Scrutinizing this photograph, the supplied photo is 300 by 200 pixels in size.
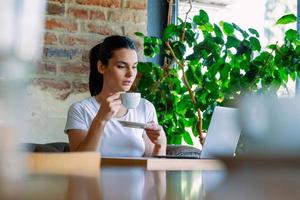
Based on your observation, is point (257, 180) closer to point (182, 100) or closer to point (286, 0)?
point (182, 100)

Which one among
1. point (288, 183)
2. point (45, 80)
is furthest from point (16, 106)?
point (45, 80)

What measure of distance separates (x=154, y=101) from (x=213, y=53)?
1.68 ft

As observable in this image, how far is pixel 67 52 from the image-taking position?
398 centimetres

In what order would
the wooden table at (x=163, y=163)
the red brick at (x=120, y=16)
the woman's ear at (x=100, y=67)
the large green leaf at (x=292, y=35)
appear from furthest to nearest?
the red brick at (x=120, y=16)
the large green leaf at (x=292, y=35)
the woman's ear at (x=100, y=67)
the wooden table at (x=163, y=163)

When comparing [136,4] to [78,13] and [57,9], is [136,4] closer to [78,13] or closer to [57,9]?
[78,13]

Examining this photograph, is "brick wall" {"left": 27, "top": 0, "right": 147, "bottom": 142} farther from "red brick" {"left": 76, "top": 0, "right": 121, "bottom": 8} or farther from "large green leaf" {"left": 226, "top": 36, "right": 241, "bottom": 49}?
"large green leaf" {"left": 226, "top": 36, "right": 241, "bottom": 49}

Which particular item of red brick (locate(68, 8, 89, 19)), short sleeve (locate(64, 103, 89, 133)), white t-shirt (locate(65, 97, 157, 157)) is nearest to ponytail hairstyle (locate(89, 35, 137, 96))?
white t-shirt (locate(65, 97, 157, 157))

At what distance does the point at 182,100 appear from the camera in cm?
404

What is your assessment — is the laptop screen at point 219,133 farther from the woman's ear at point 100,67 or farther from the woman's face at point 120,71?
the woman's ear at point 100,67

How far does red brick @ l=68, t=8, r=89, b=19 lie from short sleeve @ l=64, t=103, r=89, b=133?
51.0 inches

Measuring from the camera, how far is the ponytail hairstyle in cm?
307

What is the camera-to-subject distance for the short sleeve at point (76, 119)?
278 centimetres

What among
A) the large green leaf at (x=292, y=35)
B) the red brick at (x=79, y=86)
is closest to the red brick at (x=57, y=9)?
the red brick at (x=79, y=86)

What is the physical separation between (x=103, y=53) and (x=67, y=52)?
0.91m
